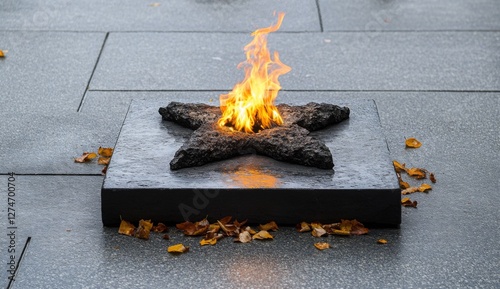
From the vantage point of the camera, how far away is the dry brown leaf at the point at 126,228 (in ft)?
16.4

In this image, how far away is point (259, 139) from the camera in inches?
206

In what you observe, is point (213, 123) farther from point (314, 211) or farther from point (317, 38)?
point (317, 38)

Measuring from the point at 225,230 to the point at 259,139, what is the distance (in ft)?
1.94

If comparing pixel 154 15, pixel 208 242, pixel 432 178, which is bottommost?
pixel 432 178

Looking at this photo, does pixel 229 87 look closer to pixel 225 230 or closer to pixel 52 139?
pixel 52 139

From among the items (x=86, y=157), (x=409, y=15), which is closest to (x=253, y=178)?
(x=86, y=157)

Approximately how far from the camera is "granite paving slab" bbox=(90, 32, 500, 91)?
7.35m

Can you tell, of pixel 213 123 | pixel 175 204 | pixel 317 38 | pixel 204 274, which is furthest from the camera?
pixel 317 38

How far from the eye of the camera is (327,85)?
732 centimetres

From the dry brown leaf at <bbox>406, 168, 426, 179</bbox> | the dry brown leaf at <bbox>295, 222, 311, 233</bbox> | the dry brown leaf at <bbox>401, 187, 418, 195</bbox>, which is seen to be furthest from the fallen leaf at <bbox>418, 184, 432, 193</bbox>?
the dry brown leaf at <bbox>295, 222, 311, 233</bbox>

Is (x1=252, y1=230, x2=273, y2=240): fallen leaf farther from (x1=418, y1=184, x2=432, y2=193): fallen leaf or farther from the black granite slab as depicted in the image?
(x1=418, y1=184, x2=432, y2=193): fallen leaf

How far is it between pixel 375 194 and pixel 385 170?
0.24m

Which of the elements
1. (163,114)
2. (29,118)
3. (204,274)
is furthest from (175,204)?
(29,118)

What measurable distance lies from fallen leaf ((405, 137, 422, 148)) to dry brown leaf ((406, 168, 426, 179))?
0.41 metres
